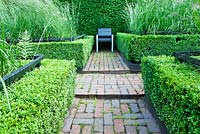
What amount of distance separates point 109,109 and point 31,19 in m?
2.67

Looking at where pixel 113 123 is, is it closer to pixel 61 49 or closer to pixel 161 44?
pixel 61 49

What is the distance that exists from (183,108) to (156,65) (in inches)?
44.2

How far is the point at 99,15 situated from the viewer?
10.3 metres

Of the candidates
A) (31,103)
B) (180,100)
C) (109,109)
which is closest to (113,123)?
(109,109)

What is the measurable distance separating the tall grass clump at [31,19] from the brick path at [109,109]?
1.11m

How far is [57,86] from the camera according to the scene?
211 cm

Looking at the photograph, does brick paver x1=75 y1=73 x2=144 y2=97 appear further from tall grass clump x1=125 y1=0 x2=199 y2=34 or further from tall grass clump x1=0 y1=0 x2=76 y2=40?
tall grass clump x1=125 y1=0 x2=199 y2=34

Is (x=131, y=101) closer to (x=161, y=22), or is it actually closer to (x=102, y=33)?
(x=161, y=22)

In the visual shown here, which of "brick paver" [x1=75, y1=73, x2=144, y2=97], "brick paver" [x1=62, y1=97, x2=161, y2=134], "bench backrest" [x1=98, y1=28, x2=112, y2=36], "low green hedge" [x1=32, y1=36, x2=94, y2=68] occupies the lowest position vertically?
"brick paver" [x1=62, y1=97, x2=161, y2=134]

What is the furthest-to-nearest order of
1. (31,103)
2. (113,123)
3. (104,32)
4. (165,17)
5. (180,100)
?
(104,32), (165,17), (113,123), (180,100), (31,103)

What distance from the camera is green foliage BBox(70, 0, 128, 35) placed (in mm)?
10211

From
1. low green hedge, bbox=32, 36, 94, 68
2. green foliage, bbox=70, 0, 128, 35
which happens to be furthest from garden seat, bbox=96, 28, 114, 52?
low green hedge, bbox=32, 36, 94, 68

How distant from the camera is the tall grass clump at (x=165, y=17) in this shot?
19.2ft

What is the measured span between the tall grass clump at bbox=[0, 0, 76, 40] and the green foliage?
12.6 ft
